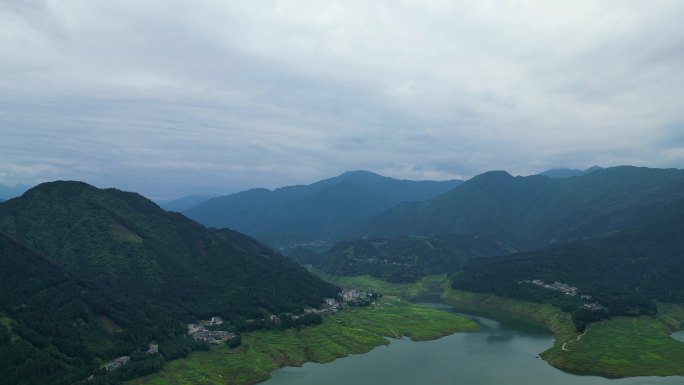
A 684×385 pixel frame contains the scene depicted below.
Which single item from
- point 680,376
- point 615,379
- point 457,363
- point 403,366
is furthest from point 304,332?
point 680,376

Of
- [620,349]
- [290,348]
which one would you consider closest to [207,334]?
[290,348]

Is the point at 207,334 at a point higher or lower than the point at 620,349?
higher

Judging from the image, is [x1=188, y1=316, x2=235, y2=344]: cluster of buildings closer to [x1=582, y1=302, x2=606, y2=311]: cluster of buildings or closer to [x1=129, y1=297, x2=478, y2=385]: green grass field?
[x1=129, y1=297, x2=478, y2=385]: green grass field

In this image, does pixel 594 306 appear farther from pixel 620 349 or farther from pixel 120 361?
pixel 120 361

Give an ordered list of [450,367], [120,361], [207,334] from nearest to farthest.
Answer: [120,361], [450,367], [207,334]

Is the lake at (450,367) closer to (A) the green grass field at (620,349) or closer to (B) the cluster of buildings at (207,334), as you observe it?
(A) the green grass field at (620,349)

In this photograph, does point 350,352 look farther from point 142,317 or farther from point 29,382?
point 29,382

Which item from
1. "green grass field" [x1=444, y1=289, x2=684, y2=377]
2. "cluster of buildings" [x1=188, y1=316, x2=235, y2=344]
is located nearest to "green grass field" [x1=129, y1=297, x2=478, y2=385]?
"cluster of buildings" [x1=188, y1=316, x2=235, y2=344]
